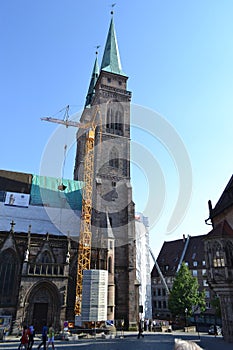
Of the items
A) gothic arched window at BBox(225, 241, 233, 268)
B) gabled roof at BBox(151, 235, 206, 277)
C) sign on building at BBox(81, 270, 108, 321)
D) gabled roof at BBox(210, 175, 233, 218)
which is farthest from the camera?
gabled roof at BBox(151, 235, 206, 277)

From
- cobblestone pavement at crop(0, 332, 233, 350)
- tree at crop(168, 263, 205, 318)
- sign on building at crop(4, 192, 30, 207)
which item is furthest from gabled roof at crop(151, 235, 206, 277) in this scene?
sign on building at crop(4, 192, 30, 207)

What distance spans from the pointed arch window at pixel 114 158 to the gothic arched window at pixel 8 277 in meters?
20.6

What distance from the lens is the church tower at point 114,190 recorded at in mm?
36938

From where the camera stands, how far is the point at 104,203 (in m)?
42.2

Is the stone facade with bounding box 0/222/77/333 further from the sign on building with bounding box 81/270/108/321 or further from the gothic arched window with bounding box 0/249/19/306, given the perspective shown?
the sign on building with bounding box 81/270/108/321

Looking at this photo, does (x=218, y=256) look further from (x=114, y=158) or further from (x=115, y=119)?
(x=115, y=119)

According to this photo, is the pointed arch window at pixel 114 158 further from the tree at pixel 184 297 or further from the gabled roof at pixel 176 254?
the gabled roof at pixel 176 254

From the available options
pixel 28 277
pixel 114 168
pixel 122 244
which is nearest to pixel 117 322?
pixel 122 244

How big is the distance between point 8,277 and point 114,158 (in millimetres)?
24119

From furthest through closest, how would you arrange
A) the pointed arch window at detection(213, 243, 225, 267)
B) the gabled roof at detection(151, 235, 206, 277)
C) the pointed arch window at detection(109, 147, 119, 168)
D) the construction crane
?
the gabled roof at detection(151, 235, 206, 277), the pointed arch window at detection(109, 147, 119, 168), the construction crane, the pointed arch window at detection(213, 243, 225, 267)

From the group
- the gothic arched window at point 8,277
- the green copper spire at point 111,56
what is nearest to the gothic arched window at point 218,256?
the gothic arched window at point 8,277

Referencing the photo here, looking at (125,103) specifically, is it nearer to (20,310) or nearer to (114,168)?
(114,168)

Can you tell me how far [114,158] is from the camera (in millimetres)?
46750

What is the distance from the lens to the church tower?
36938 millimetres
